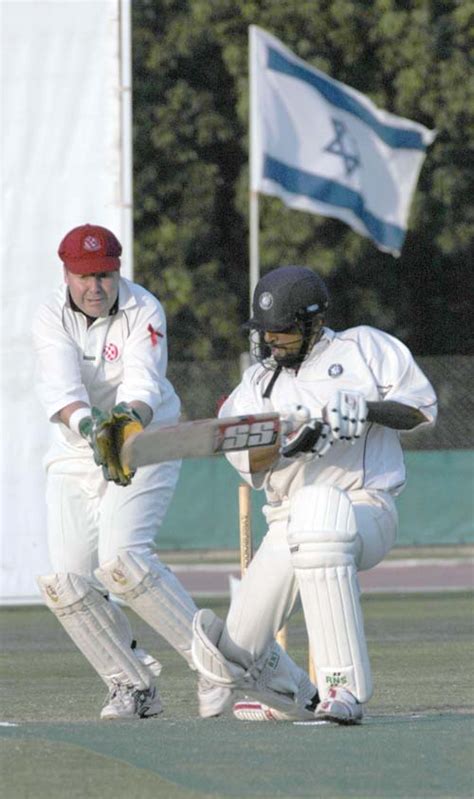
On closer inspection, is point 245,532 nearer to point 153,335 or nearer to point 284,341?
point 153,335

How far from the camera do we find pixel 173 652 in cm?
1084

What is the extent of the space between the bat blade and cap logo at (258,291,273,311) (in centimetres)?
47

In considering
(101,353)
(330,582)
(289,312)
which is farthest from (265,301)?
(101,353)

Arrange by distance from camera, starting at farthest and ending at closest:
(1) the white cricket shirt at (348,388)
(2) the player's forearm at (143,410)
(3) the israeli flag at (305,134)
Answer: (3) the israeli flag at (305,134)
(2) the player's forearm at (143,410)
(1) the white cricket shirt at (348,388)

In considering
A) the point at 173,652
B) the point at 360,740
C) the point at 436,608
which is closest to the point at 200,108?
the point at 436,608

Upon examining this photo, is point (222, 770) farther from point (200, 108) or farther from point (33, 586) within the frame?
point (200, 108)

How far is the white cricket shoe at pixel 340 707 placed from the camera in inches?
241

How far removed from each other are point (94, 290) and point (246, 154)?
21.7 m

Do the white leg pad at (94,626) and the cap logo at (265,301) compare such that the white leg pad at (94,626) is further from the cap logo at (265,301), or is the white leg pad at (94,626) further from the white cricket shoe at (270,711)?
the cap logo at (265,301)

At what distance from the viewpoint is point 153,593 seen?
7352 millimetres

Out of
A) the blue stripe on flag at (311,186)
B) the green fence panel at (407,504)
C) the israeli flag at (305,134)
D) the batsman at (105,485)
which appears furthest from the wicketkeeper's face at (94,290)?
the green fence panel at (407,504)

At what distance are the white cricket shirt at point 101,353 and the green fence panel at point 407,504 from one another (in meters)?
12.5

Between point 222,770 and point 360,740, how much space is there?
2.40 ft

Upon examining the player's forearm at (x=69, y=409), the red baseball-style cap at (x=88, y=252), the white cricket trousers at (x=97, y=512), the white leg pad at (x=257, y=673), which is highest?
the red baseball-style cap at (x=88, y=252)
